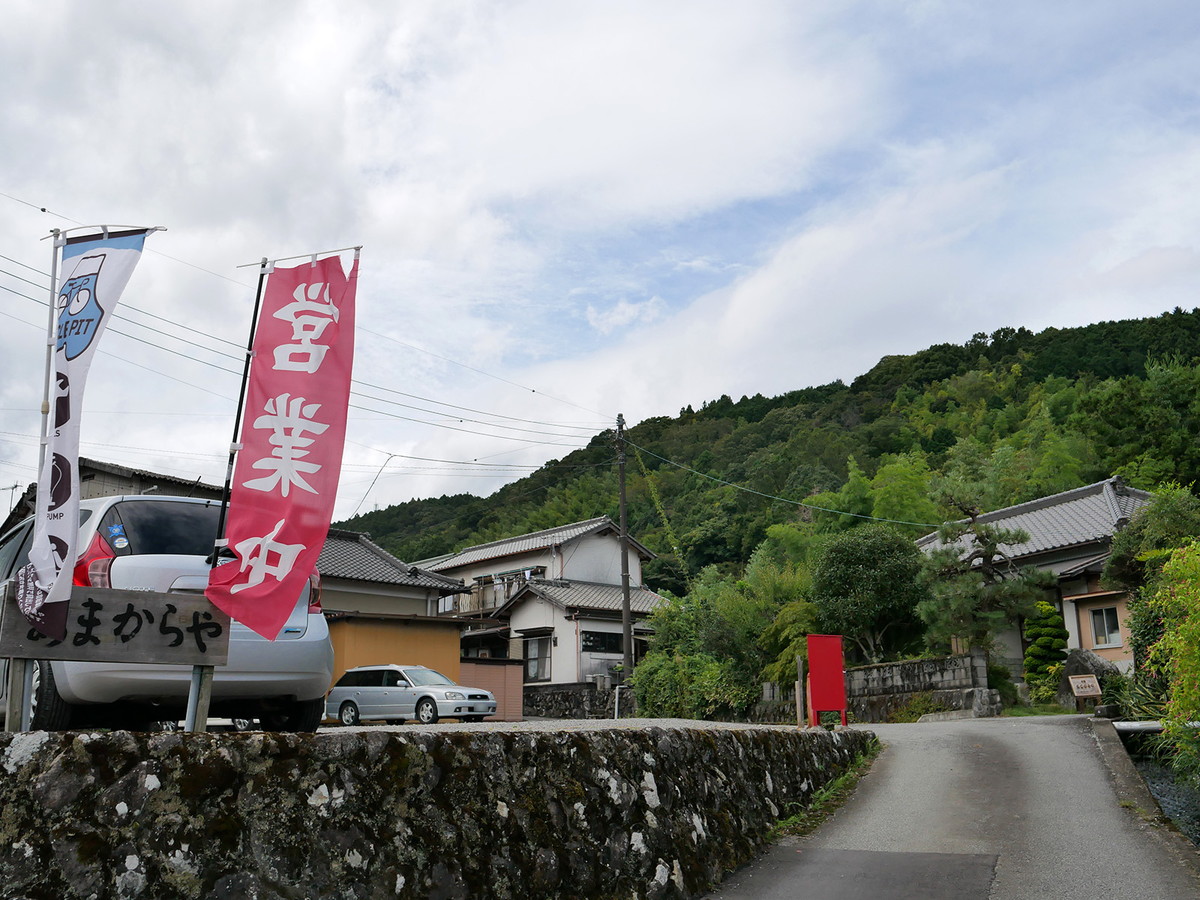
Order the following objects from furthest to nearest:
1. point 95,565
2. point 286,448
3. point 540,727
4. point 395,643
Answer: point 395,643 → point 540,727 → point 95,565 → point 286,448

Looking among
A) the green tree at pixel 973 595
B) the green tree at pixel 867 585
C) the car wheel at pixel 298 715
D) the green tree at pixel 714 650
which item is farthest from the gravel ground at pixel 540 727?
the green tree at pixel 714 650

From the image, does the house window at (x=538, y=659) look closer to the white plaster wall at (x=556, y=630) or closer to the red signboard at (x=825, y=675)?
the white plaster wall at (x=556, y=630)

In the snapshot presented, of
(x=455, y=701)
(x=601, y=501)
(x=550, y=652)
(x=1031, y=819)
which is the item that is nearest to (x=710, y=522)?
(x=601, y=501)

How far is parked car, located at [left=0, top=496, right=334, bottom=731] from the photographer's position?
4.75 metres

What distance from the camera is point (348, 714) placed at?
2120 centimetres

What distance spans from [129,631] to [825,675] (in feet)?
28.7

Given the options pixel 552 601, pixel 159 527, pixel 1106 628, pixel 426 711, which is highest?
pixel 552 601

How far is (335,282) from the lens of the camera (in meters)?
5.01

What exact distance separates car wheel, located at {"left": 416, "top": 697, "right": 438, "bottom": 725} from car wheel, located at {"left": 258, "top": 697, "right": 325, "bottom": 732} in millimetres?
14314

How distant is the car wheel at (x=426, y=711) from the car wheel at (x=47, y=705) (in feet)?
49.8

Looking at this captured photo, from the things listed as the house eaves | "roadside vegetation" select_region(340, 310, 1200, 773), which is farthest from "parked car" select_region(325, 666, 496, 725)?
the house eaves

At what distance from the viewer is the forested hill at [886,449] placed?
30.8 metres

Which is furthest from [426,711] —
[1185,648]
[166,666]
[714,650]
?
[166,666]

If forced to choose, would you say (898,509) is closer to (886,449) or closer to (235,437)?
(886,449)
